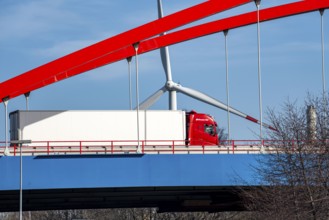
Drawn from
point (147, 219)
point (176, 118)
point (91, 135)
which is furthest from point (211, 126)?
point (147, 219)

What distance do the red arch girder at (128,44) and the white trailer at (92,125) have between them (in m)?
2.24

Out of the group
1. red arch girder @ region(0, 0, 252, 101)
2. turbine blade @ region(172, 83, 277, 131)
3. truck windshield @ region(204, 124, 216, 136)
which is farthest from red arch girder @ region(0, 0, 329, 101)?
turbine blade @ region(172, 83, 277, 131)


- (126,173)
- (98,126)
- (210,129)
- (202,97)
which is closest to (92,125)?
(98,126)

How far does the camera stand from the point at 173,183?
50156mm

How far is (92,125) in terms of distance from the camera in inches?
2205

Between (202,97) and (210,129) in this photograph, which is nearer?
(210,129)

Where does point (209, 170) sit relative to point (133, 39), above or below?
below

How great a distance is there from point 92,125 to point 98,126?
375 millimetres

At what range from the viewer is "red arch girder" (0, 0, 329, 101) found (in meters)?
52.6

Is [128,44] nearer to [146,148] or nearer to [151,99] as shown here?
[146,148]

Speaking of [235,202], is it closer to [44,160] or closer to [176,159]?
[176,159]

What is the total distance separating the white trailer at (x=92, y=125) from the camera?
181 feet

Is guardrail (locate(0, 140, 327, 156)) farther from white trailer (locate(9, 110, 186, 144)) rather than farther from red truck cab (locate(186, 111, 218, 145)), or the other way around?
red truck cab (locate(186, 111, 218, 145))

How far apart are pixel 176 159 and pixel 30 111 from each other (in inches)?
377
